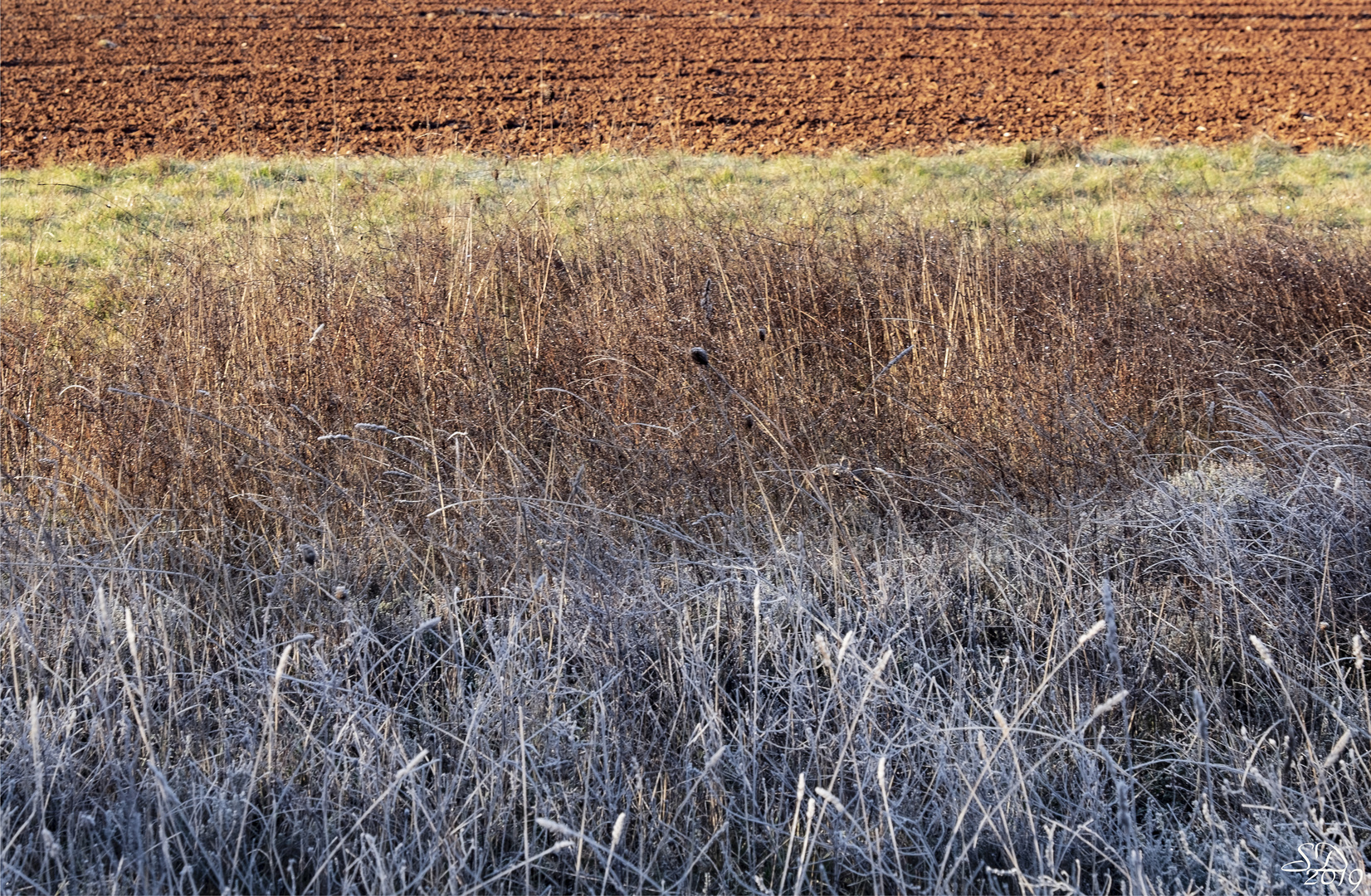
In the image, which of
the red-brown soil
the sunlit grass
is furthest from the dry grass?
the red-brown soil

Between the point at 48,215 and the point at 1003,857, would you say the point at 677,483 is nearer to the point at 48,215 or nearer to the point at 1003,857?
the point at 1003,857

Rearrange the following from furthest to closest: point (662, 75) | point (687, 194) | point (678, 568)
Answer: point (662, 75) → point (687, 194) → point (678, 568)

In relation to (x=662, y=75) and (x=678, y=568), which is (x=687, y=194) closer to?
(x=678, y=568)

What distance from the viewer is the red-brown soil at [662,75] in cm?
979

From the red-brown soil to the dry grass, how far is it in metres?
2.52

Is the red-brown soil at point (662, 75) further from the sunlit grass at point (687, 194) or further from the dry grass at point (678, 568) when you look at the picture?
the dry grass at point (678, 568)

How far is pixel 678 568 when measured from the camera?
8.66 feet

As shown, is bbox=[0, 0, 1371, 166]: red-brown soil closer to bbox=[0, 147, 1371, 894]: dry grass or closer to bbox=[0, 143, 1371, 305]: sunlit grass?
bbox=[0, 143, 1371, 305]: sunlit grass

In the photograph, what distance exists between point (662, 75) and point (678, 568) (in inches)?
472

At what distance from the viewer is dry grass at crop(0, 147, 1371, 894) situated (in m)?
1.84

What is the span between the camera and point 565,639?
7.50ft

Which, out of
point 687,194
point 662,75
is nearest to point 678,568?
point 687,194

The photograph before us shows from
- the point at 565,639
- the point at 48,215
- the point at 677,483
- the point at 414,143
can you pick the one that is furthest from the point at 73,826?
the point at 414,143

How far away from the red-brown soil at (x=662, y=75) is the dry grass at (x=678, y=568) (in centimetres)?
252
